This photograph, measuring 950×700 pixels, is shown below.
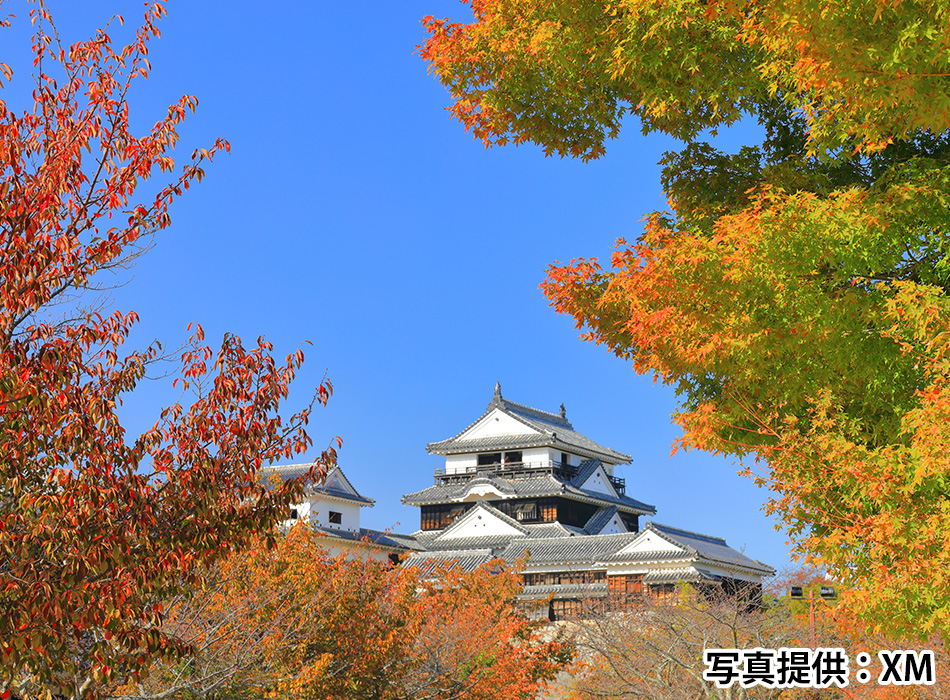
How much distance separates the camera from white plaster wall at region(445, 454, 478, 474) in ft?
182

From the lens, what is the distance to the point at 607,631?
19.5 m

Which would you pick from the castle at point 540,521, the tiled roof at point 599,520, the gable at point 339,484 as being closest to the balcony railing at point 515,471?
the castle at point 540,521

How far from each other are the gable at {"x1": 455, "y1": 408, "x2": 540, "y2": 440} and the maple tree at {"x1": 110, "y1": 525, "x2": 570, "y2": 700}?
1266 inches

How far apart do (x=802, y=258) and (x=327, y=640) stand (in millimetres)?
11961

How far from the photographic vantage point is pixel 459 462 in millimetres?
55812

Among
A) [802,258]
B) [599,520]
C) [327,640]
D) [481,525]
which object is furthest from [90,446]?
[599,520]

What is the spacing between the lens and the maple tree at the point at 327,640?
12031mm

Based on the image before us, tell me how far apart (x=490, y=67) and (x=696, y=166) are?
78.4 inches

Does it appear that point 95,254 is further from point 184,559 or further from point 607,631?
point 607,631

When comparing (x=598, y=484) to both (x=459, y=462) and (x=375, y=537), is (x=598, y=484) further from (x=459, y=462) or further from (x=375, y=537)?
(x=375, y=537)

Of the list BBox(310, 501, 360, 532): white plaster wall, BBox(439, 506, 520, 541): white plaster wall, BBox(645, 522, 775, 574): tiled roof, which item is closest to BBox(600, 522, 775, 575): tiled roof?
BBox(645, 522, 775, 574): tiled roof

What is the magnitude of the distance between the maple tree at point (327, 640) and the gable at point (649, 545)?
17.3 m

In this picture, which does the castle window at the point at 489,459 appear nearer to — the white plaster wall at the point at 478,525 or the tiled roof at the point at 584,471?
the tiled roof at the point at 584,471

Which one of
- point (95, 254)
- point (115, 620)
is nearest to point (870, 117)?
point (95, 254)
